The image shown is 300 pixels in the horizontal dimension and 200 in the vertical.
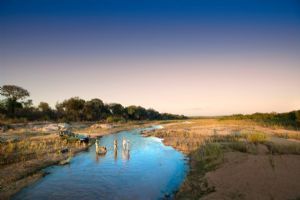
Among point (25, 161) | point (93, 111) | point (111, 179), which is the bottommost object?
point (111, 179)

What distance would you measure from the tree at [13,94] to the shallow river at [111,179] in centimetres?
6815

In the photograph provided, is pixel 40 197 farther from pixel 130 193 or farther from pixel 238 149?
pixel 238 149

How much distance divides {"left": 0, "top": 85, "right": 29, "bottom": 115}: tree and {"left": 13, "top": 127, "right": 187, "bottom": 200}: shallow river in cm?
6815

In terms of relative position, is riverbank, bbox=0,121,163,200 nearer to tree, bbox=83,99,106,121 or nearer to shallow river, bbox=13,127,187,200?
shallow river, bbox=13,127,187,200

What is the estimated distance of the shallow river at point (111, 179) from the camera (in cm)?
1495

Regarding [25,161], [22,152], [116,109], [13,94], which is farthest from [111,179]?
[116,109]

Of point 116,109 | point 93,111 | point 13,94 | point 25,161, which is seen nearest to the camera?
point 25,161

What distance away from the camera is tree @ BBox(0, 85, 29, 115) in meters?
80.8

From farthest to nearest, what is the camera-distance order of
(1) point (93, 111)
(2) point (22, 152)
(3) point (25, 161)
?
(1) point (93, 111)
(2) point (22, 152)
(3) point (25, 161)

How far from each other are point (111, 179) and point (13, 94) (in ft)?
275

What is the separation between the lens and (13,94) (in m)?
85.6

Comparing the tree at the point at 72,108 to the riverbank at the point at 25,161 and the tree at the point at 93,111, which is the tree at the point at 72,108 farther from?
the riverbank at the point at 25,161

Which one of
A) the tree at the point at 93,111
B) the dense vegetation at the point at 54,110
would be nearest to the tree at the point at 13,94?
the dense vegetation at the point at 54,110

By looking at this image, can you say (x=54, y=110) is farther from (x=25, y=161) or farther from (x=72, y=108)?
(x=25, y=161)
